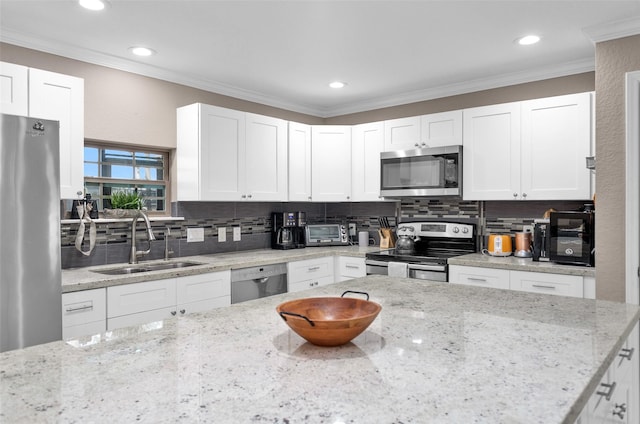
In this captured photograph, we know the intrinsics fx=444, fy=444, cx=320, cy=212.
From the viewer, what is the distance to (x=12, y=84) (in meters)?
2.51

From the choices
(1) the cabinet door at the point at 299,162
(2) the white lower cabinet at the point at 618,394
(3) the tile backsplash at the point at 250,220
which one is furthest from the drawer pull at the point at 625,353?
(1) the cabinet door at the point at 299,162

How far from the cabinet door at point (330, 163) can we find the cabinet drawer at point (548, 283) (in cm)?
186

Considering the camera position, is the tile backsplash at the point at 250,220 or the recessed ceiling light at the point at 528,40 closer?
the recessed ceiling light at the point at 528,40

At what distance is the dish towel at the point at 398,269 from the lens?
3.66 meters

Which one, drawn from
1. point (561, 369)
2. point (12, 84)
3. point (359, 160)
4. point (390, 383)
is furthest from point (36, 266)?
point (359, 160)

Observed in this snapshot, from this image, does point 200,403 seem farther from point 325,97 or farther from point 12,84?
point 325,97

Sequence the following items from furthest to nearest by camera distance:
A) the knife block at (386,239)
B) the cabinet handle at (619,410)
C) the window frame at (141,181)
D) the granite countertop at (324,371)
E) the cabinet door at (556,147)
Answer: the knife block at (386,239), the window frame at (141,181), the cabinet door at (556,147), the cabinet handle at (619,410), the granite countertop at (324,371)

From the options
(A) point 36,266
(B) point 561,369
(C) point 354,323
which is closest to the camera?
(B) point 561,369

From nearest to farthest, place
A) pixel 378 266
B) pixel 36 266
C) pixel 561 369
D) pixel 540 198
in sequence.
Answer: pixel 561 369
pixel 36 266
pixel 540 198
pixel 378 266

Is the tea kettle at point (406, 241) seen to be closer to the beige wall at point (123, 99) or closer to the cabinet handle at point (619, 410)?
the beige wall at point (123, 99)

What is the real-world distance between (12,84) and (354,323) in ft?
8.12

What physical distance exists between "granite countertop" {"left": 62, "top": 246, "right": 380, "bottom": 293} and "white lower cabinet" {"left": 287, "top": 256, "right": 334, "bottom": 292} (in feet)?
0.17

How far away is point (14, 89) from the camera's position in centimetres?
252

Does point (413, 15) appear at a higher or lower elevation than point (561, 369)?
higher
